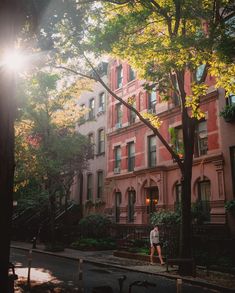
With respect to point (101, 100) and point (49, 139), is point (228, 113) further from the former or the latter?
point (101, 100)

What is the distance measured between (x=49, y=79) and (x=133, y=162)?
10.1m

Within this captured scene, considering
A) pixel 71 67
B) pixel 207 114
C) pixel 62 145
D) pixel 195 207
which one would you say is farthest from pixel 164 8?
pixel 62 145

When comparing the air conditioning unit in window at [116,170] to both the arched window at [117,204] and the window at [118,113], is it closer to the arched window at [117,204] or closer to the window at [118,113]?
the arched window at [117,204]

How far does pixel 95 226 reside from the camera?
79.4 ft

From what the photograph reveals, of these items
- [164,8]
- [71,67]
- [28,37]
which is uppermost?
[164,8]

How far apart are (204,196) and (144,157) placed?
6.50 m

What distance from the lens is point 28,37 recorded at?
817 centimetres

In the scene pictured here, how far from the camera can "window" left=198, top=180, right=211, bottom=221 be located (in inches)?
771

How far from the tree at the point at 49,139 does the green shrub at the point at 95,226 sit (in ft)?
9.63

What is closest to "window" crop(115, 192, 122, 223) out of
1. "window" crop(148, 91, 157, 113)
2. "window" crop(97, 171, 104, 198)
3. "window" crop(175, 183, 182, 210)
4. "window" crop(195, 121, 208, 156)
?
"window" crop(97, 171, 104, 198)

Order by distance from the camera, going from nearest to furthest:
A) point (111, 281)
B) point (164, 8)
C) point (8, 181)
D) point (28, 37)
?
point (8, 181) < point (28, 37) < point (111, 281) < point (164, 8)

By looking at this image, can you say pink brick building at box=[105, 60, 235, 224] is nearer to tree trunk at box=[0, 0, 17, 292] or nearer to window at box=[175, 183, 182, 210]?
window at box=[175, 183, 182, 210]

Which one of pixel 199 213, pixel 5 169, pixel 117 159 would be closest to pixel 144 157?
pixel 117 159

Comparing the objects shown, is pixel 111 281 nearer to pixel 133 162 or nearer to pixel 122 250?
pixel 122 250
